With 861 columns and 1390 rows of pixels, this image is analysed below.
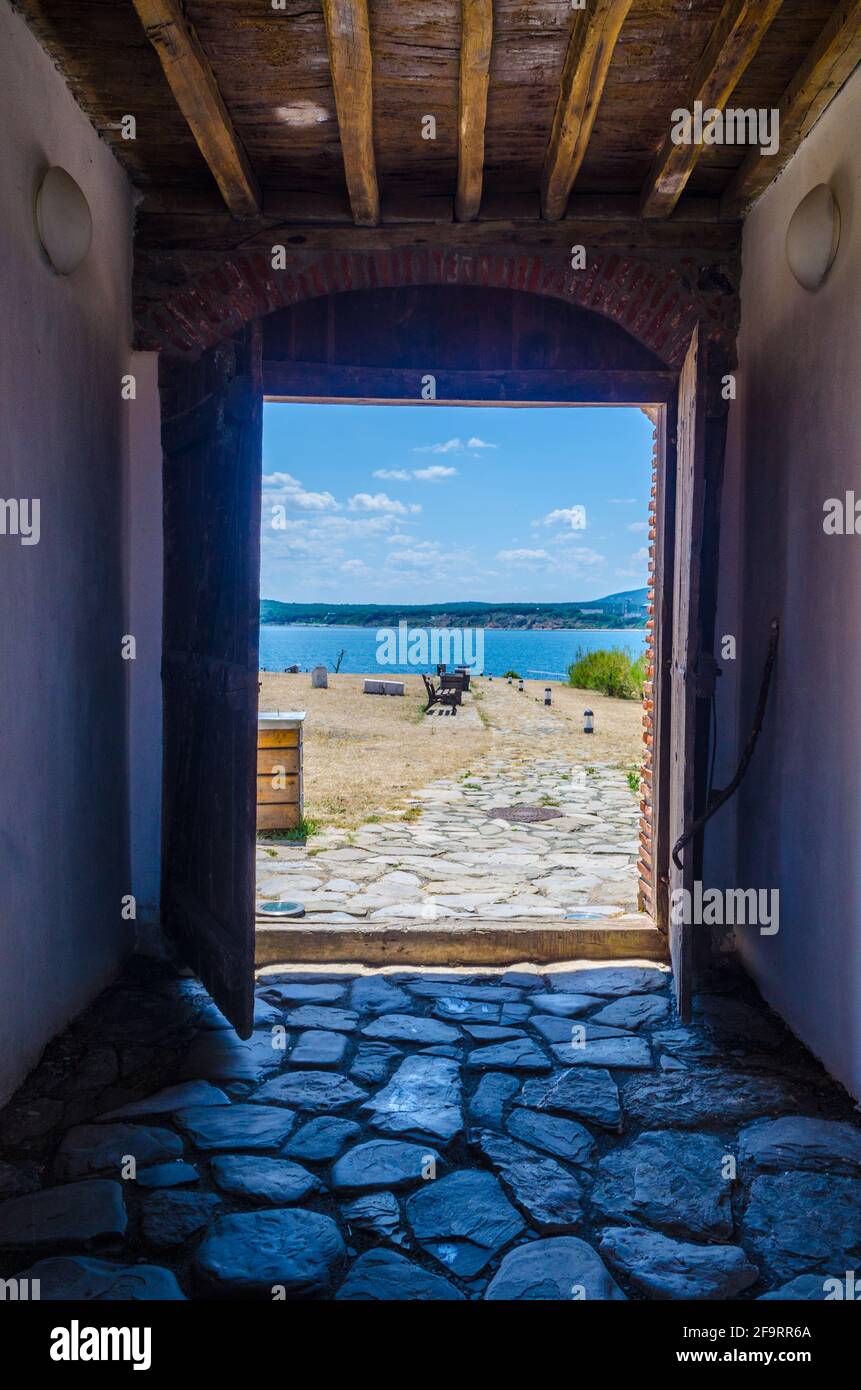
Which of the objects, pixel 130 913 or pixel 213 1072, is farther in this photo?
pixel 130 913

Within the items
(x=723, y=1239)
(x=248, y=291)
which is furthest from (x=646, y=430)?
(x=723, y=1239)

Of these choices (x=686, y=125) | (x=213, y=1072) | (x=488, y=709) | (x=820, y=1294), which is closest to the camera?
(x=820, y=1294)

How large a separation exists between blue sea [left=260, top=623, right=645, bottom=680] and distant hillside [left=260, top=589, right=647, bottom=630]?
1.72 meters

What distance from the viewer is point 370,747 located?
12.8 meters

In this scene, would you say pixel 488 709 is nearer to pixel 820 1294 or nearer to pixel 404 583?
pixel 820 1294

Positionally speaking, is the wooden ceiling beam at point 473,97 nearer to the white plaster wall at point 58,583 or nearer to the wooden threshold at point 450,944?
the white plaster wall at point 58,583

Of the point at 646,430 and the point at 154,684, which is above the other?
the point at 646,430

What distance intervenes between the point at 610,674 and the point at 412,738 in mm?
9504

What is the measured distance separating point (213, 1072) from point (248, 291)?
3485 mm

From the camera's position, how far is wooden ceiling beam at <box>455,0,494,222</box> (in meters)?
3.02

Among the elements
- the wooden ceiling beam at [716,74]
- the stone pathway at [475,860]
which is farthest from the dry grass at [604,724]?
the wooden ceiling beam at [716,74]

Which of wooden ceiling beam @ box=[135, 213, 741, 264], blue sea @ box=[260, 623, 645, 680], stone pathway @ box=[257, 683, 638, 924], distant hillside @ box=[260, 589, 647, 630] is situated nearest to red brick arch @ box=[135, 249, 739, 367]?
wooden ceiling beam @ box=[135, 213, 741, 264]

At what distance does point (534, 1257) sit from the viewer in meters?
2.41

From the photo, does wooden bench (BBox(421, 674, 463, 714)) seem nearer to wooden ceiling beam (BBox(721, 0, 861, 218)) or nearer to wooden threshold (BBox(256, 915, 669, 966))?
wooden threshold (BBox(256, 915, 669, 966))
